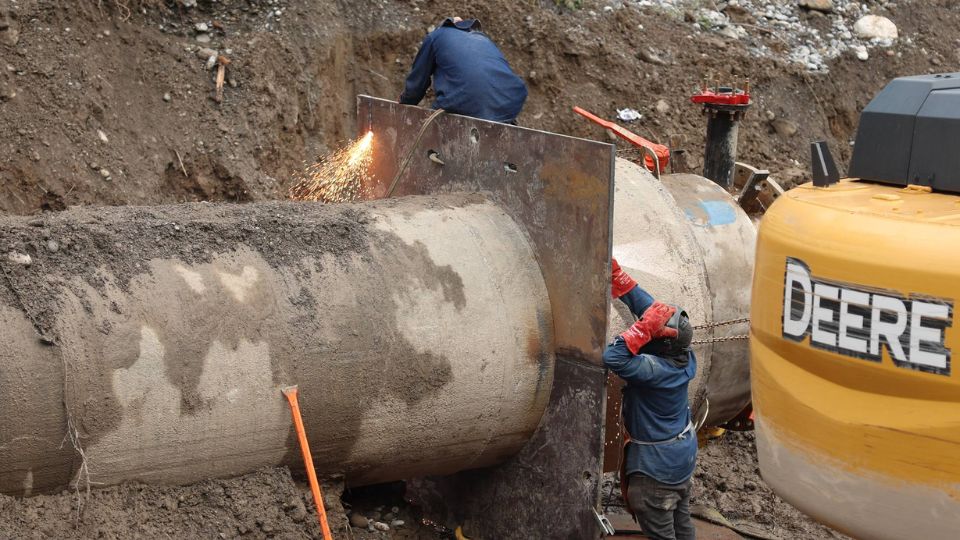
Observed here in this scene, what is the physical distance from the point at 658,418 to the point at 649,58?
19.9ft

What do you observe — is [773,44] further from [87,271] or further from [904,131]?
[87,271]

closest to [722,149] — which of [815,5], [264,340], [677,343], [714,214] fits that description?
[714,214]

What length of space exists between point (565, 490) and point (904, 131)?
1.95 meters

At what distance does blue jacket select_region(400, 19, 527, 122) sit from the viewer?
5.70 metres

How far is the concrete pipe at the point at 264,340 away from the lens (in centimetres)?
373

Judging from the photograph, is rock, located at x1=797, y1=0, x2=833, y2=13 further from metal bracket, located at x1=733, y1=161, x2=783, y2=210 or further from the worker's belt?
the worker's belt

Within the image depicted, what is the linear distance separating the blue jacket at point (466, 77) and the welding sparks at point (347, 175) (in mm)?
369

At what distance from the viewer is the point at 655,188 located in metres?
5.31

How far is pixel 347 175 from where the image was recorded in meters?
6.12

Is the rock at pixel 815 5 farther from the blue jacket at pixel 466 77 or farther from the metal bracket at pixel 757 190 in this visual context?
the blue jacket at pixel 466 77

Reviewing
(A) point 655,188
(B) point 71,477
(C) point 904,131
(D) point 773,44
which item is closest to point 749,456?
(A) point 655,188

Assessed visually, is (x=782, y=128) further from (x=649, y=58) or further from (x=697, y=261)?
(x=697, y=261)

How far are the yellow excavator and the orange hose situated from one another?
1.60 metres

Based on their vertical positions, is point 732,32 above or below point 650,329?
below
